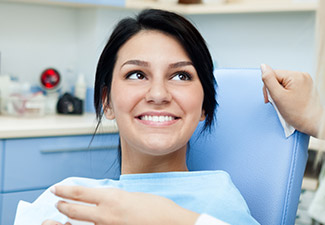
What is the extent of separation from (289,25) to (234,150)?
1.60 meters

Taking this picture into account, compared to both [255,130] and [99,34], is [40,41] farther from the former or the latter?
[255,130]

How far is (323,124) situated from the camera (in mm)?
762

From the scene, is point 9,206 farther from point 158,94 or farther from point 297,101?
point 297,101

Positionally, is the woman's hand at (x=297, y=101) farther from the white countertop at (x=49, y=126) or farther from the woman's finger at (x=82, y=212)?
the white countertop at (x=49, y=126)

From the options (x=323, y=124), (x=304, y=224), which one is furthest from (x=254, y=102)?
(x=304, y=224)

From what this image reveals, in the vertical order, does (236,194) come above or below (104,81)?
below

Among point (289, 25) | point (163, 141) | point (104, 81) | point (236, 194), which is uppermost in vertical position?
point (289, 25)

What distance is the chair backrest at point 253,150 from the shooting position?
4.12 ft

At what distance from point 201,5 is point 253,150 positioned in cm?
174

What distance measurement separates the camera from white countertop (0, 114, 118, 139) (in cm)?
213

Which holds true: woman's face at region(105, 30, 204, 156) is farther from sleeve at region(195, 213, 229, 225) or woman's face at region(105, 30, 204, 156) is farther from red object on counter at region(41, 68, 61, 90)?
red object on counter at region(41, 68, 61, 90)

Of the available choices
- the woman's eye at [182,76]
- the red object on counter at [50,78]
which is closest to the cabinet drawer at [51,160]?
the red object on counter at [50,78]

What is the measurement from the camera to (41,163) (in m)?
2.23

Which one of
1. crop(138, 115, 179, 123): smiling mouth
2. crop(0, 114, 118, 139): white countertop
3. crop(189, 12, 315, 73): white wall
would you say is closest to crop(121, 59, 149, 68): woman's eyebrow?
crop(138, 115, 179, 123): smiling mouth
